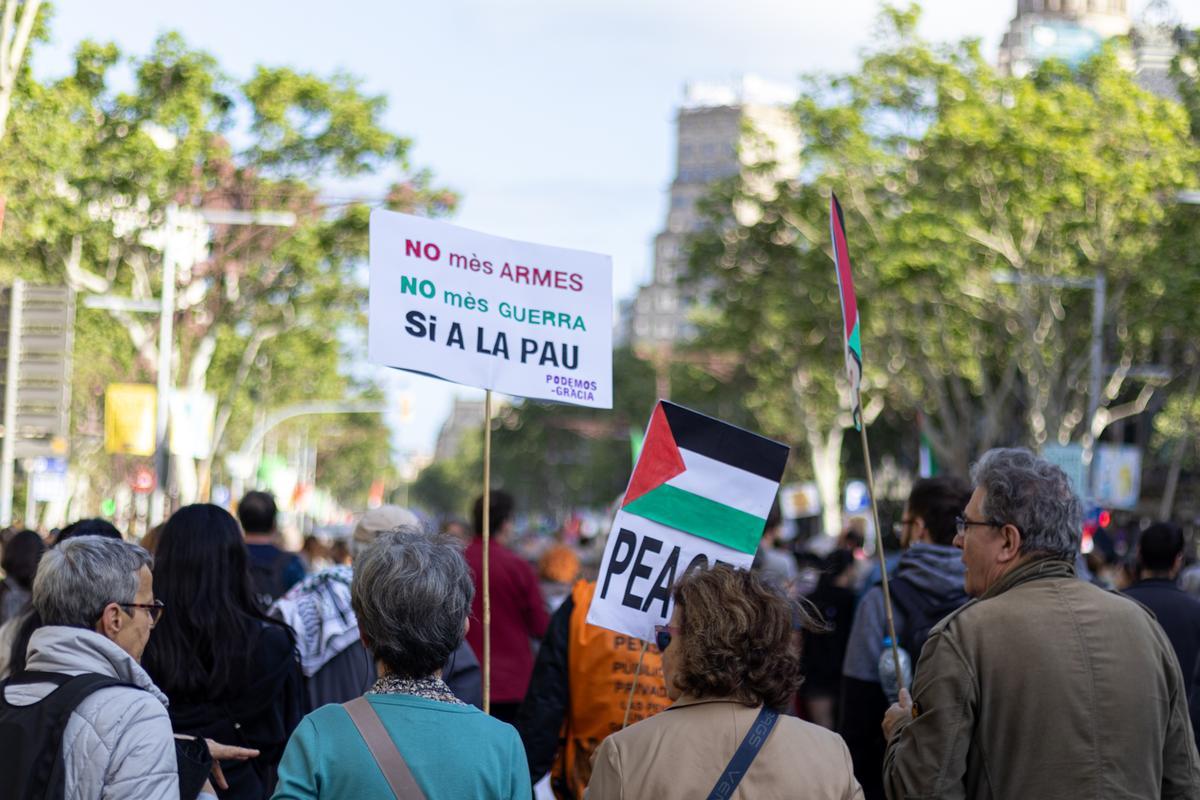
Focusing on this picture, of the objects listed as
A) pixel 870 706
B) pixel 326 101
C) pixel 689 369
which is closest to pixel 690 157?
pixel 689 369

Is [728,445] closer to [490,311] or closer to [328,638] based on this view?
[490,311]

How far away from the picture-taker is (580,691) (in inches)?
244

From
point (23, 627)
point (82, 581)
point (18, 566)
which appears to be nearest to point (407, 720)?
point (82, 581)

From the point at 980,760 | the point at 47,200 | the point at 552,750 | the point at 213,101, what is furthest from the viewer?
the point at 213,101

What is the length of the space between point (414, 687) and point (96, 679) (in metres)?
0.79

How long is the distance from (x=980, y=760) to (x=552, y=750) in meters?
2.16

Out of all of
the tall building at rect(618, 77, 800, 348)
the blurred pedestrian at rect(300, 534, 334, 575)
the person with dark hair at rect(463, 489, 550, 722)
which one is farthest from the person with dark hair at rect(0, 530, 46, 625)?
the tall building at rect(618, 77, 800, 348)

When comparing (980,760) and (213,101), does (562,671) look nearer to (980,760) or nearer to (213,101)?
(980,760)

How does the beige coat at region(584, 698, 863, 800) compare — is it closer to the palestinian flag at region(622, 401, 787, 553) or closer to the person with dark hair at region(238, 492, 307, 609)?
the palestinian flag at region(622, 401, 787, 553)

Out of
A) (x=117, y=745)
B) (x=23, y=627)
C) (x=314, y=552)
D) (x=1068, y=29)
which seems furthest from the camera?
(x=1068, y=29)

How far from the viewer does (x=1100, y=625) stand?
434cm

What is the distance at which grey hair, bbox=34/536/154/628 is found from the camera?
14.4 ft

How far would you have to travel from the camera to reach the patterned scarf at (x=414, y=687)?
3.87 metres

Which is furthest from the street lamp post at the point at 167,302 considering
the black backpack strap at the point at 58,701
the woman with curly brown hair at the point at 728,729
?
the woman with curly brown hair at the point at 728,729
